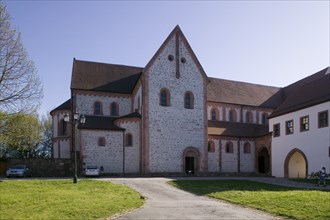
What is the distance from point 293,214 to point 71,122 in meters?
34.0

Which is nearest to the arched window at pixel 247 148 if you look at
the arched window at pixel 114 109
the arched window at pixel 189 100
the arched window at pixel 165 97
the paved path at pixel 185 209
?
the arched window at pixel 189 100

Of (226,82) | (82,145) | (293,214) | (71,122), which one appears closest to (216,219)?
(293,214)

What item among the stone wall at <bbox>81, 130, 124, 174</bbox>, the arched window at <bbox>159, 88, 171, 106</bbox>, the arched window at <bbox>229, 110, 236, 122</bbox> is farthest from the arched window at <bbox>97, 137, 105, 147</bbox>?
the arched window at <bbox>229, 110, 236, 122</bbox>

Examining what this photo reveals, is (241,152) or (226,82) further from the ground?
(226,82)

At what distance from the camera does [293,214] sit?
1568 cm

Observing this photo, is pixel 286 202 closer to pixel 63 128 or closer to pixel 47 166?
pixel 47 166

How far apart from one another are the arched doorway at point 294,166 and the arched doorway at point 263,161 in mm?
8016

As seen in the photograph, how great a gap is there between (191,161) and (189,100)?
728 cm

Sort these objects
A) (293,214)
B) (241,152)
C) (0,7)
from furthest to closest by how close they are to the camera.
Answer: (241,152) < (0,7) < (293,214)

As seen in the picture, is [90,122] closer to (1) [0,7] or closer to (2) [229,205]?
(1) [0,7]

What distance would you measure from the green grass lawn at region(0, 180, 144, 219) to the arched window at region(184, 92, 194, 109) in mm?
22309

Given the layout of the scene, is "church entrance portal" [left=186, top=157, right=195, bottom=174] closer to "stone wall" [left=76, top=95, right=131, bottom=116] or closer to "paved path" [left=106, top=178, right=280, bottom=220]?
"stone wall" [left=76, top=95, right=131, bottom=116]

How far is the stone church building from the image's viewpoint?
139 feet

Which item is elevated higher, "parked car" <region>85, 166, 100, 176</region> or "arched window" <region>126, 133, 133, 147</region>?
"arched window" <region>126, 133, 133, 147</region>
